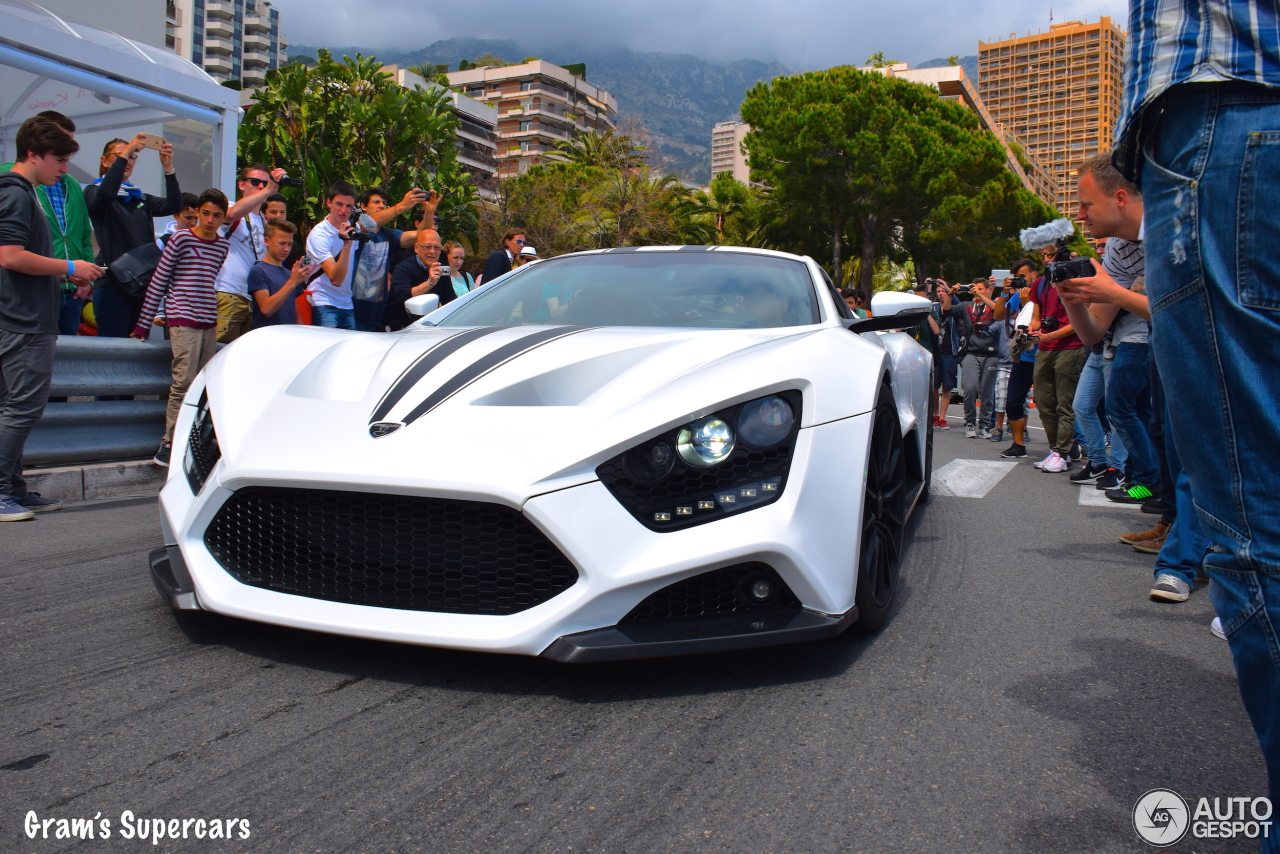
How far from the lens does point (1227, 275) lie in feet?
4.36

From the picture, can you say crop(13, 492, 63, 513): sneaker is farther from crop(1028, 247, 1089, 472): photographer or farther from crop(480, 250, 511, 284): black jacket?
crop(1028, 247, 1089, 472): photographer

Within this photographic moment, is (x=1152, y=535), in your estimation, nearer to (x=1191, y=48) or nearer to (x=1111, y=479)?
(x=1111, y=479)

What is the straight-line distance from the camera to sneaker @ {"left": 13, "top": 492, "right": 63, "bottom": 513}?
4665 mm

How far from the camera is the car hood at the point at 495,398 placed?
2.12 metres

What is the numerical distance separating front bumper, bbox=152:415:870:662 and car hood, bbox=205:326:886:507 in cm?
6

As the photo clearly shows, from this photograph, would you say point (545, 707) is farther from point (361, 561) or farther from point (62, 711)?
point (62, 711)

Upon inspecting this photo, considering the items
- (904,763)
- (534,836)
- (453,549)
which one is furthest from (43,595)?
(904,763)

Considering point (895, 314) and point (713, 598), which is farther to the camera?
point (895, 314)

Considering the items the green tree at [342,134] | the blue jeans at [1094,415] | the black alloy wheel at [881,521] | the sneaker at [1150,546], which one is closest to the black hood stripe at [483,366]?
the black alloy wheel at [881,521]

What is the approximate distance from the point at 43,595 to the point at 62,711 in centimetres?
114

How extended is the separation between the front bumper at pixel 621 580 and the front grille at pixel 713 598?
3 cm

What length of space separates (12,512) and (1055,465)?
7.19 m

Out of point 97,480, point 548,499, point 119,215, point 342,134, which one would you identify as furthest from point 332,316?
point 342,134

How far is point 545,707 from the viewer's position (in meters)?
2.15
